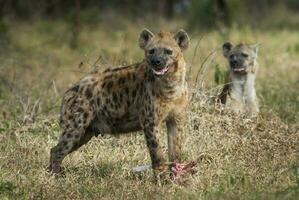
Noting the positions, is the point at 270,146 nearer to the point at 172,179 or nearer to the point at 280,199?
the point at 172,179

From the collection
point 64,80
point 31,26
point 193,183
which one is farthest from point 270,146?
point 31,26

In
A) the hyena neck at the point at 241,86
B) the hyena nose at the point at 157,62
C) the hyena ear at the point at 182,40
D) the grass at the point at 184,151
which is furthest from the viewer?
the hyena neck at the point at 241,86

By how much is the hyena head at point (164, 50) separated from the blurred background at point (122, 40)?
1.43 metres

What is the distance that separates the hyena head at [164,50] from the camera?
8055 millimetres

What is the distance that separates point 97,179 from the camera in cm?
818

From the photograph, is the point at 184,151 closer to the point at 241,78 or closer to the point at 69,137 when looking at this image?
the point at 69,137

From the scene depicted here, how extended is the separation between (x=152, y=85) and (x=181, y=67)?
0.29 m

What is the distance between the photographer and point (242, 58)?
11.2 metres

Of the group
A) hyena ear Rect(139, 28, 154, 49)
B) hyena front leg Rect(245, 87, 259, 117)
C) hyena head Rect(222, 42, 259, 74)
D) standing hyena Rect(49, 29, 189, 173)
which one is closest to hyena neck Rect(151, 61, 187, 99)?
standing hyena Rect(49, 29, 189, 173)

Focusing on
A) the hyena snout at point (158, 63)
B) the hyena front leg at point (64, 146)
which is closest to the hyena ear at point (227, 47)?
the hyena front leg at point (64, 146)

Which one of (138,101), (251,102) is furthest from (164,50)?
(251,102)

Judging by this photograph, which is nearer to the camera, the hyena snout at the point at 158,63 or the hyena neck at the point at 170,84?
the hyena snout at the point at 158,63

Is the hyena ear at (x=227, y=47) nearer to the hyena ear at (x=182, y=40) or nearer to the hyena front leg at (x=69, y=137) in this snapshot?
the hyena ear at (x=182, y=40)

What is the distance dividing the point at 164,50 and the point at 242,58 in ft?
10.5
